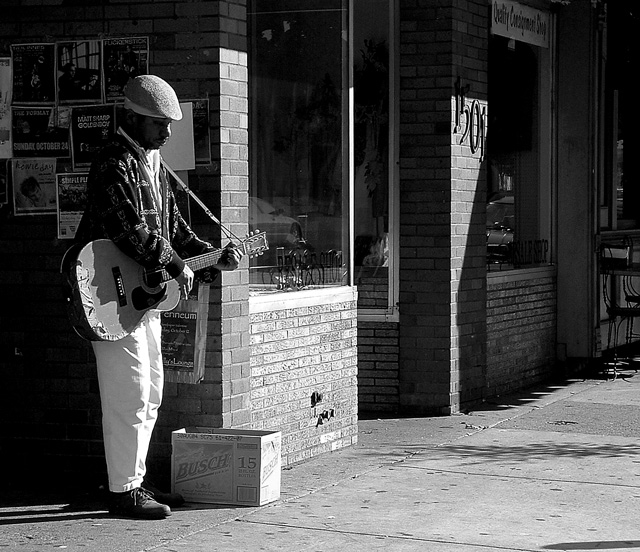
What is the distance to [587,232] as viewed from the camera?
11.9m

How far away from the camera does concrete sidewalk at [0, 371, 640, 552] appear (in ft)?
19.4

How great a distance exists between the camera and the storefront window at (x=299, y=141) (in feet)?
25.2

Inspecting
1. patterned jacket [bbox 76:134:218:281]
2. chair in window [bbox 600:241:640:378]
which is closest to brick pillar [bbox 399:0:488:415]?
chair in window [bbox 600:241:640:378]

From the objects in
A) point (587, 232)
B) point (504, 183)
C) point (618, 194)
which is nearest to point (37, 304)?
point (504, 183)

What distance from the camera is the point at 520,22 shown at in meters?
11.1

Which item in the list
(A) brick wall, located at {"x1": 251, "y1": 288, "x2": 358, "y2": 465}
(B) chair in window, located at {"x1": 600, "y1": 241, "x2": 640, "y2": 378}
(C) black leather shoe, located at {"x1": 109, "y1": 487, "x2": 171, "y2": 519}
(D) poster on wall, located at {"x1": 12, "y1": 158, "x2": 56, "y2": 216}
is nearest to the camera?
(C) black leather shoe, located at {"x1": 109, "y1": 487, "x2": 171, "y2": 519}

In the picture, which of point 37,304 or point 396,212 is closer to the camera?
point 37,304

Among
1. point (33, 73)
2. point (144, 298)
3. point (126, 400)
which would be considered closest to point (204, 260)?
point (144, 298)

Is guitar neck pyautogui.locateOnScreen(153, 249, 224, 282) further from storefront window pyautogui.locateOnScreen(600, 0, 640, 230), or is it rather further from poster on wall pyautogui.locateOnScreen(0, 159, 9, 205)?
storefront window pyautogui.locateOnScreen(600, 0, 640, 230)

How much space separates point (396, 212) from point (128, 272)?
392cm

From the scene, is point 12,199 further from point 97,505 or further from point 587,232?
point 587,232

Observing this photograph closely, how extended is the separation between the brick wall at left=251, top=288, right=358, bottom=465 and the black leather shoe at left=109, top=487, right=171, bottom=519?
1.14 m

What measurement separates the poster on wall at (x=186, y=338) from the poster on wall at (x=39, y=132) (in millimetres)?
1077

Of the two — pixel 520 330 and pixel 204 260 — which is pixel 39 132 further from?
pixel 520 330
